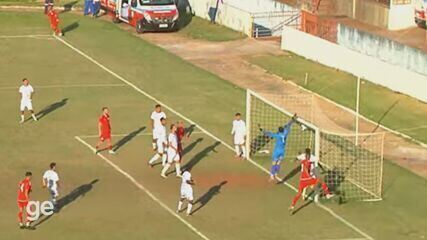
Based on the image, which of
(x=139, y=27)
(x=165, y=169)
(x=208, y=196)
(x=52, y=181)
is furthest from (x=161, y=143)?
(x=139, y=27)

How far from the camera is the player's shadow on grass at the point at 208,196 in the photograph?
35.2 meters

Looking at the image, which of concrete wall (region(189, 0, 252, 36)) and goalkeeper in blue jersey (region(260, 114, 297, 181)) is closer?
goalkeeper in blue jersey (region(260, 114, 297, 181))

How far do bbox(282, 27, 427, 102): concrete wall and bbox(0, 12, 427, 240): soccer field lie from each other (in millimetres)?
5001

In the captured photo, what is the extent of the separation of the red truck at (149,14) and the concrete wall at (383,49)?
9.39m

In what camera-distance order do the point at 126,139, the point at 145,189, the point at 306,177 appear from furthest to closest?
the point at 126,139
the point at 145,189
the point at 306,177

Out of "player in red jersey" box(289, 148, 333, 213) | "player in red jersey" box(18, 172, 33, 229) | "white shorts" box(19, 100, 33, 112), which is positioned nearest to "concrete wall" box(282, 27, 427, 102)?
"player in red jersey" box(289, 148, 333, 213)

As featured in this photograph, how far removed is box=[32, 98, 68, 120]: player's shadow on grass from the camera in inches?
1750

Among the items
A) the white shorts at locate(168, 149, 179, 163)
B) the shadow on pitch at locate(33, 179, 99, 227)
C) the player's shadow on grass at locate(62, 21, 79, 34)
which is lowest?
the player's shadow on grass at locate(62, 21, 79, 34)

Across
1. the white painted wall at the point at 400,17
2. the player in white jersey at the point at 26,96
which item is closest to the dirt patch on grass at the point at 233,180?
the player in white jersey at the point at 26,96

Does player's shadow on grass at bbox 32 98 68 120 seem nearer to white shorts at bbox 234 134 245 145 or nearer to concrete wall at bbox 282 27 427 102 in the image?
white shorts at bbox 234 134 245 145

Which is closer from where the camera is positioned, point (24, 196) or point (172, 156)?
point (24, 196)

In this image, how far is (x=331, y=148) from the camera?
3959cm

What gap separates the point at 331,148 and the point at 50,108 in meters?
11.1

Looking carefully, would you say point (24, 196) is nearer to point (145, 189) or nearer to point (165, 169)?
point (145, 189)
